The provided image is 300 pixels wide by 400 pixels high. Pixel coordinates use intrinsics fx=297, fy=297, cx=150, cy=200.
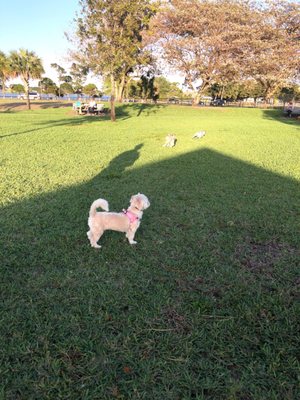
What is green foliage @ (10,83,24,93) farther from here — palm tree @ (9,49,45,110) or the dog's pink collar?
the dog's pink collar

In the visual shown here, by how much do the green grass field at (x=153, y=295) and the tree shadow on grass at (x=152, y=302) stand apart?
0.01m

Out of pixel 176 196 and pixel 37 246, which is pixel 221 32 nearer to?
pixel 176 196

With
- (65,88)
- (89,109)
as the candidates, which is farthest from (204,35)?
(65,88)

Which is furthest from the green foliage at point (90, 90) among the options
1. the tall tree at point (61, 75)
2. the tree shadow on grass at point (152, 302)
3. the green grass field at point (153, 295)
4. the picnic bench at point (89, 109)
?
the tree shadow on grass at point (152, 302)

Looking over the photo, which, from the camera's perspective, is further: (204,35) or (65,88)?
(65,88)

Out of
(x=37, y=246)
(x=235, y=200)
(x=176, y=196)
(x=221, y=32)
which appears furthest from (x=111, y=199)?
(x=221, y=32)

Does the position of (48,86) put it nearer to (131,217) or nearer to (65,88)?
(65,88)

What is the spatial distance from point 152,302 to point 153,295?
94mm

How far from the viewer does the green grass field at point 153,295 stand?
2031 millimetres

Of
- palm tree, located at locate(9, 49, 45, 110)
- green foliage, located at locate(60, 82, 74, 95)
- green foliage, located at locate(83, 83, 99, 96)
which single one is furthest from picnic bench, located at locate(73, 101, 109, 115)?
green foliage, located at locate(60, 82, 74, 95)

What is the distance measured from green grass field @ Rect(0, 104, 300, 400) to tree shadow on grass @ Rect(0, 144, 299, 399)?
11mm

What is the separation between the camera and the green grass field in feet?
6.66

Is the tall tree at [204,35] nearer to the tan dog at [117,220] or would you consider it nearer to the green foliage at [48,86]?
the tan dog at [117,220]

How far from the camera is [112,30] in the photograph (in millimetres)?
15297
